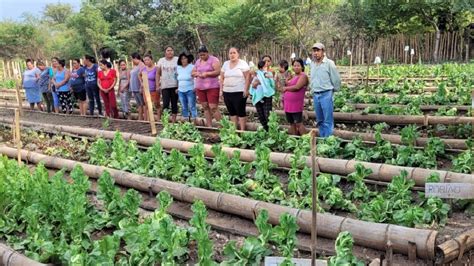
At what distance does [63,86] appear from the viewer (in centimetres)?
1070

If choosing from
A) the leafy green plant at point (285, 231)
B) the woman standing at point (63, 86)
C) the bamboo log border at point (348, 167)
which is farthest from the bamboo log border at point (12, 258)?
the woman standing at point (63, 86)

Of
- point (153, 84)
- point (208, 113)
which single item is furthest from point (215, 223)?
point (153, 84)

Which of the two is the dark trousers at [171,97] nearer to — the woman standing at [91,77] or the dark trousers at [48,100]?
the woman standing at [91,77]

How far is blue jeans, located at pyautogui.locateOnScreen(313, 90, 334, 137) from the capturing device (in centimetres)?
662

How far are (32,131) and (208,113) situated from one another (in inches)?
128

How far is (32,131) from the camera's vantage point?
895 centimetres

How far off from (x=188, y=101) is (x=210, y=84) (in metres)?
0.87

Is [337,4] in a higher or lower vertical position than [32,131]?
higher

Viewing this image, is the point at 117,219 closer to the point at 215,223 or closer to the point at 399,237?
the point at 215,223

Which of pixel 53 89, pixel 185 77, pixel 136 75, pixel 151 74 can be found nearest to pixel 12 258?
pixel 185 77

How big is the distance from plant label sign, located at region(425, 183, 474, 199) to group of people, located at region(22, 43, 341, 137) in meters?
3.15

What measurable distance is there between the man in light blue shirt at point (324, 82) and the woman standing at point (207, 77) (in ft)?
5.07

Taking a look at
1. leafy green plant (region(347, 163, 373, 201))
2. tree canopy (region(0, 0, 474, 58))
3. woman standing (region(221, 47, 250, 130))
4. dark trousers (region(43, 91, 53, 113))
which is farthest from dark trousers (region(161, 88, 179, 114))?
tree canopy (region(0, 0, 474, 58))

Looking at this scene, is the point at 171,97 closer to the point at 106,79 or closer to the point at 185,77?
the point at 185,77
